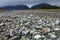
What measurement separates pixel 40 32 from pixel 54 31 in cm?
29

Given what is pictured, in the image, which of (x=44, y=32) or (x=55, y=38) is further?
(x=44, y=32)

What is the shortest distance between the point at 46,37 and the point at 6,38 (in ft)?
2.51

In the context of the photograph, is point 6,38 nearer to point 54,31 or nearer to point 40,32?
point 40,32

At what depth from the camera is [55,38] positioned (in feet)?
7.92

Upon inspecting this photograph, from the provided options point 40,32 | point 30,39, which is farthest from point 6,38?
point 40,32

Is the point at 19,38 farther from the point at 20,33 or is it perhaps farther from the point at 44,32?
the point at 44,32

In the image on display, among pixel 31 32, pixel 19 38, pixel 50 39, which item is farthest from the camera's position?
pixel 31 32

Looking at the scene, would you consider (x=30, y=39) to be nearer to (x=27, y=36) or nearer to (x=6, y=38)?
(x=27, y=36)

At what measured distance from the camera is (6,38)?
271cm

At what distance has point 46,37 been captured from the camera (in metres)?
2.53

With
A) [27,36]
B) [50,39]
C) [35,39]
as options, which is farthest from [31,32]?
[50,39]

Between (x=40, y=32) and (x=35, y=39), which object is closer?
(x=35, y=39)

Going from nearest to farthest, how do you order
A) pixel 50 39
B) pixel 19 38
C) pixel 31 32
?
1. pixel 50 39
2. pixel 19 38
3. pixel 31 32

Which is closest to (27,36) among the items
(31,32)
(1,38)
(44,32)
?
(31,32)
